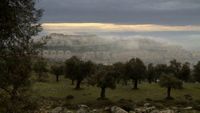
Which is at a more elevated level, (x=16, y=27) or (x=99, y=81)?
(x=16, y=27)

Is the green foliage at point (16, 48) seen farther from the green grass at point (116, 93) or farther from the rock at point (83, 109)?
the green grass at point (116, 93)

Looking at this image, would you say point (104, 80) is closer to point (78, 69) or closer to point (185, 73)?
point (78, 69)

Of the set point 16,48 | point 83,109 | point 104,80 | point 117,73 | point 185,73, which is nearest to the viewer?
point 16,48

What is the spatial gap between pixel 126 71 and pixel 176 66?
32.6m

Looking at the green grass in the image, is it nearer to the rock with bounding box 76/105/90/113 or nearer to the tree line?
the tree line

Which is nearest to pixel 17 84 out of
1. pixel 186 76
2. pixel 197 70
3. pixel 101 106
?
pixel 101 106

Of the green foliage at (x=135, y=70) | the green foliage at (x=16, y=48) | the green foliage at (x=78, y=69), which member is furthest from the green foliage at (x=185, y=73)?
the green foliage at (x=16, y=48)

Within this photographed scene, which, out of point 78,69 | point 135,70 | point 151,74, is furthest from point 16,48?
point 151,74

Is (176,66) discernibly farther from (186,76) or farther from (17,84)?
(17,84)

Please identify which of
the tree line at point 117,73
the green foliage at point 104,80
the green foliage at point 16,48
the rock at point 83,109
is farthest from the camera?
the tree line at point 117,73

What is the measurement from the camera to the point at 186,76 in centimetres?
14200

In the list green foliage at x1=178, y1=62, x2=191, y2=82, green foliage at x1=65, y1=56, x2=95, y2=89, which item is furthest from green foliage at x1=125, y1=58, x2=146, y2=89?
green foliage at x1=178, y1=62, x2=191, y2=82

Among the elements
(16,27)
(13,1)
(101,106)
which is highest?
(13,1)

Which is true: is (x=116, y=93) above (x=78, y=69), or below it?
below
